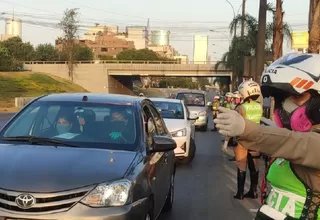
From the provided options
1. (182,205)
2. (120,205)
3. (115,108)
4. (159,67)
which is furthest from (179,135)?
(159,67)

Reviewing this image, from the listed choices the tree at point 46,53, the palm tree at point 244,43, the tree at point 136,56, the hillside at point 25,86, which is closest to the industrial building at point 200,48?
the tree at point 136,56

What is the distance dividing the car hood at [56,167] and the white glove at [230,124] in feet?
7.70

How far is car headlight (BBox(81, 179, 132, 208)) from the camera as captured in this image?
447cm

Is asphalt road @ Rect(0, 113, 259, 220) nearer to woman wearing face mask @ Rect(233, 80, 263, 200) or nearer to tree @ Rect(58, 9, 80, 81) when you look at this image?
woman wearing face mask @ Rect(233, 80, 263, 200)

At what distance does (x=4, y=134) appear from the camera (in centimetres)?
586

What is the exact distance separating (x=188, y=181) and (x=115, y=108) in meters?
4.47

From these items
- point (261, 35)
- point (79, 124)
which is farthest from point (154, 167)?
point (261, 35)

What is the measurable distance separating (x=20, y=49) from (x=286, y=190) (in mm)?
111353

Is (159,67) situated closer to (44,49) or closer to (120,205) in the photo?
(44,49)

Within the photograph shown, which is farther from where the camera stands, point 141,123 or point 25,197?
point 141,123

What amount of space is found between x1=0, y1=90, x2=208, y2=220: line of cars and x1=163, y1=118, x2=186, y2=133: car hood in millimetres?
5264

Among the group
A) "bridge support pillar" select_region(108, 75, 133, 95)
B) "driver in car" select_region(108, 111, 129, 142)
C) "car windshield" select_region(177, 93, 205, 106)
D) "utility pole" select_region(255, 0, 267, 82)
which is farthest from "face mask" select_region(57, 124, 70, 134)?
"bridge support pillar" select_region(108, 75, 133, 95)

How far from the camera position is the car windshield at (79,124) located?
5.64 metres

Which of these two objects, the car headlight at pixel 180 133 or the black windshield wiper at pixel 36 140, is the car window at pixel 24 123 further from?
the car headlight at pixel 180 133
